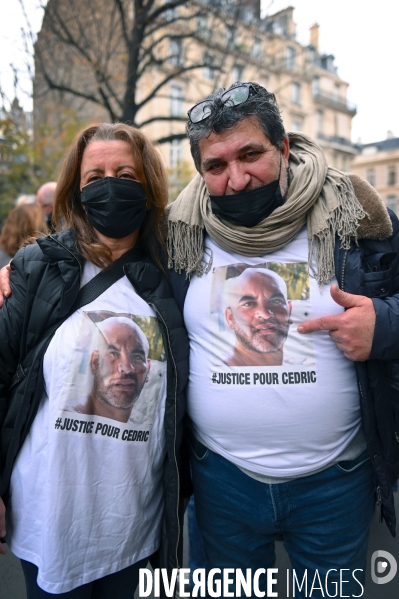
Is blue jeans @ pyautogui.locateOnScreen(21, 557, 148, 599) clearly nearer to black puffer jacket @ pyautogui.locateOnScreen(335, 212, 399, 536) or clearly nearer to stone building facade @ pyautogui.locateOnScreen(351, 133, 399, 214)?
black puffer jacket @ pyautogui.locateOnScreen(335, 212, 399, 536)

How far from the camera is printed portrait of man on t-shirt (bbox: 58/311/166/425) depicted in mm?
1500

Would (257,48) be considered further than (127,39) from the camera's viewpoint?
Yes

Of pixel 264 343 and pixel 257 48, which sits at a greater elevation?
pixel 257 48

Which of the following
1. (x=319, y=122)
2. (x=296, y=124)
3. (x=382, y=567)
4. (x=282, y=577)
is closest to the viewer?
(x=382, y=567)

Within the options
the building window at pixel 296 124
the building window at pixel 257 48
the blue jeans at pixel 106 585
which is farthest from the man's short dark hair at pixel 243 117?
the building window at pixel 296 124

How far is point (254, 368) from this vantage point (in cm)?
155

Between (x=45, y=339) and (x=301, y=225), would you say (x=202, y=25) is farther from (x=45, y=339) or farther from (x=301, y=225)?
(x=45, y=339)

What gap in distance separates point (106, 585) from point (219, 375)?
818 millimetres

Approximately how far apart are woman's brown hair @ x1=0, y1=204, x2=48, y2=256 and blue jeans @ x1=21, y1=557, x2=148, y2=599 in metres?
2.56

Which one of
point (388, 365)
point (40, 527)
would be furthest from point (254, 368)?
point (40, 527)

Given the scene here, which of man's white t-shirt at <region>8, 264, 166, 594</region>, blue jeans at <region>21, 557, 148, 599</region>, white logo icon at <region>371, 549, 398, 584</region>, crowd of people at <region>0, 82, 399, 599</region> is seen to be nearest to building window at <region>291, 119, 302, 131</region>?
white logo icon at <region>371, 549, 398, 584</region>

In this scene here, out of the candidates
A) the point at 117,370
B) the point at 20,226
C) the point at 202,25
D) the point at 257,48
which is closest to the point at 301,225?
the point at 117,370

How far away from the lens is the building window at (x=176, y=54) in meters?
7.80

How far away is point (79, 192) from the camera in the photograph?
1.80 meters
